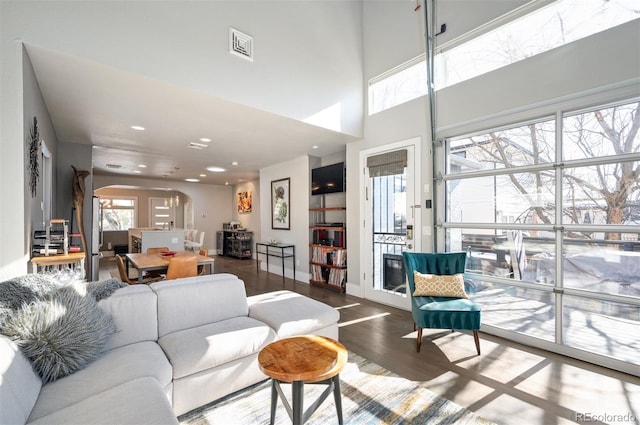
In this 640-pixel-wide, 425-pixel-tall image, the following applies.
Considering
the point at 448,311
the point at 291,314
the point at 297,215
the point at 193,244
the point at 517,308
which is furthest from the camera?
the point at 193,244

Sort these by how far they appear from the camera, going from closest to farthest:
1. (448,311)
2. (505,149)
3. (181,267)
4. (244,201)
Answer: (448,311) → (505,149) → (181,267) → (244,201)

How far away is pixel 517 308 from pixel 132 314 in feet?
11.7

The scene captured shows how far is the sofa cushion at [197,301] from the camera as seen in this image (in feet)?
7.00

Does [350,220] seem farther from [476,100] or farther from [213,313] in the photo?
[213,313]

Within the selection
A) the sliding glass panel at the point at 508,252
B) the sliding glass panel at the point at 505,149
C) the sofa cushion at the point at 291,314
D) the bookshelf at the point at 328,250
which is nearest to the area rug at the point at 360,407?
the sofa cushion at the point at 291,314

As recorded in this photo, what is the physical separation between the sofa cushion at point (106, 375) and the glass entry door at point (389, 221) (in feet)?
10.1

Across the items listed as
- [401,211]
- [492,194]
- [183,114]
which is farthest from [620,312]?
[183,114]

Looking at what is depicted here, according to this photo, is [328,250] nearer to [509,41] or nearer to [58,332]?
[509,41]

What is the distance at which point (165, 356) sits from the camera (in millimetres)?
1775

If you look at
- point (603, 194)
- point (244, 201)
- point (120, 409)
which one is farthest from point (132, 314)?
point (244, 201)

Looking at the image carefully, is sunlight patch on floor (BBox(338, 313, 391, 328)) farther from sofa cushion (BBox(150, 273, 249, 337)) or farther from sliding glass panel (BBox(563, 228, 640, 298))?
sliding glass panel (BBox(563, 228, 640, 298))

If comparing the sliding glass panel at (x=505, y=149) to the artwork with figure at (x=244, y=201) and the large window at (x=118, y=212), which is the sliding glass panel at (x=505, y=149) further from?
the large window at (x=118, y=212)

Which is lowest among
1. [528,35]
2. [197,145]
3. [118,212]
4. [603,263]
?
[603,263]

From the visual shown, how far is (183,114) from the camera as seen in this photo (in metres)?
3.37
